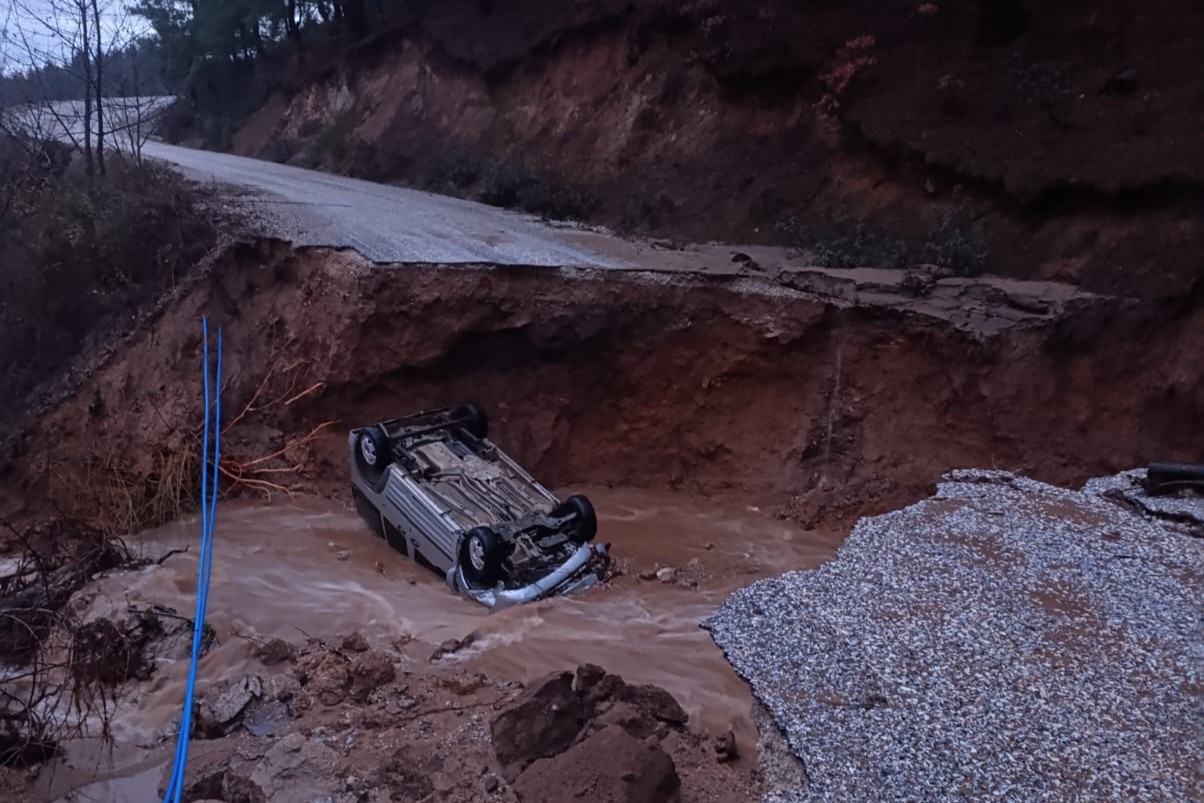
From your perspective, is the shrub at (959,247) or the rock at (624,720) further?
the shrub at (959,247)

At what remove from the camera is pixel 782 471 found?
33.3ft

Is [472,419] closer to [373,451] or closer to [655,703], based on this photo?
[373,451]

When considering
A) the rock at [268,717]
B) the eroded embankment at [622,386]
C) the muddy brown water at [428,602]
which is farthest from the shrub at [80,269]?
the rock at [268,717]

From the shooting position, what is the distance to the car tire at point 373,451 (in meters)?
8.26

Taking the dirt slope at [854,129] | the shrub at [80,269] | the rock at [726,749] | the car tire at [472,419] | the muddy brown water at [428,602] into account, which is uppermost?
the dirt slope at [854,129]

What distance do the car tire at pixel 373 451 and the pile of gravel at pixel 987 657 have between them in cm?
377

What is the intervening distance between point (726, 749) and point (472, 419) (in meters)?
5.29

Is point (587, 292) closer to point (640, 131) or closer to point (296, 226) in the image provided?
point (296, 226)

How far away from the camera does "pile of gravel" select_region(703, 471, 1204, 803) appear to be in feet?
13.8

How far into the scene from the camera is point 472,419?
30.2 feet

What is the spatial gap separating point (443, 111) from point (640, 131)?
610 centimetres

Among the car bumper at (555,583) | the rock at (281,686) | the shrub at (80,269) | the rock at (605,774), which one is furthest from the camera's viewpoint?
the shrub at (80,269)

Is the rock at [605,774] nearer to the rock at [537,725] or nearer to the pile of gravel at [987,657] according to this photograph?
the rock at [537,725]

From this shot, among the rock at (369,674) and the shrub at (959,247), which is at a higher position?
the shrub at (959,247)
